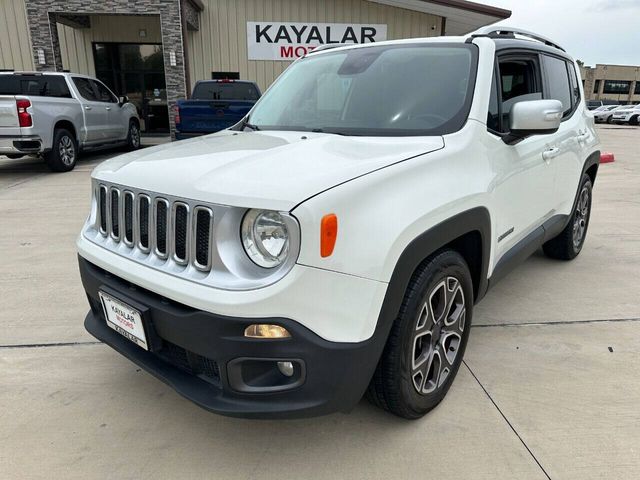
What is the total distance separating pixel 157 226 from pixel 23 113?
7850mm

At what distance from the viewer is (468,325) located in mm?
2480

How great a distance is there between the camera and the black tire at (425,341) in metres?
1.99

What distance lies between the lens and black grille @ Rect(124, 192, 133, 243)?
211 cm

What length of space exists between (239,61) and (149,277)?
15.0 m

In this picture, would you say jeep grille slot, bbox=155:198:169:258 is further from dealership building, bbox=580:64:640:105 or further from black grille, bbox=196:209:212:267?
dealership building, bbox=580:64:640:105

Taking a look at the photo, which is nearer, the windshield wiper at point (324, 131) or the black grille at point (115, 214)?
the black grille at point (115, 214)

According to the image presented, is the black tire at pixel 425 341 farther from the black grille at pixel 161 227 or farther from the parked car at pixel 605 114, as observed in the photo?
the parked car at pixel 605 114

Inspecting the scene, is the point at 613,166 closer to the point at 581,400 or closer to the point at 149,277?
the point at 581,400

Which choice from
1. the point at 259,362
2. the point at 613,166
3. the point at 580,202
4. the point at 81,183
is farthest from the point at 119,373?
the point at 613,166

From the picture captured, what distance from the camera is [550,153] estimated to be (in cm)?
317

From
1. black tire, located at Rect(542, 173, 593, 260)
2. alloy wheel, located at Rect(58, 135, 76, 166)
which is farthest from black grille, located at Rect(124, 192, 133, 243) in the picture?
alloy wheel, located at Rect(58, 135, 76, 166)

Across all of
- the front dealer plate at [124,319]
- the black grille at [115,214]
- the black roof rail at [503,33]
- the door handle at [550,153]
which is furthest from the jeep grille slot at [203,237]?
the door handle at [550,153]

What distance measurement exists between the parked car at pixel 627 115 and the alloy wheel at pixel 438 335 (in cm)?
3602

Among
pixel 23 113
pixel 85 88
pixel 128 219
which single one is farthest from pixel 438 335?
pixel 85 88
